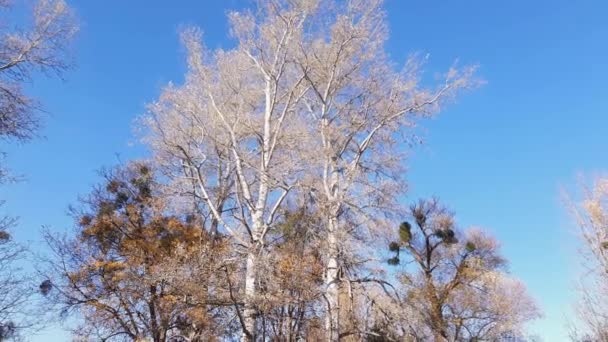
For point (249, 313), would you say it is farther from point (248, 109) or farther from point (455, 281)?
point (455, 281)

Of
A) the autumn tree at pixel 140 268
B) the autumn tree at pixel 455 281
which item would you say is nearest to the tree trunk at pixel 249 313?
the autumn tree at pixel 140 268

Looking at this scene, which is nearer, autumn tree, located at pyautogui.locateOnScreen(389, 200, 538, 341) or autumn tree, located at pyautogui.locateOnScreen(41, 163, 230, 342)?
autumn tree, located at pyautogui.locateOnScreen(41, 163, 230, 342)

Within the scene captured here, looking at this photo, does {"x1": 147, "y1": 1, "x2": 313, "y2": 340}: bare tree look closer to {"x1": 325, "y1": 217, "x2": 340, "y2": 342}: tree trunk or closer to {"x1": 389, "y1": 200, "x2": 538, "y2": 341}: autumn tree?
{"x1": 325, "y1": 217, "x2": 340, "y2": 342}: tree trunk

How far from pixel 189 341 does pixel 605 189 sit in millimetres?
15576

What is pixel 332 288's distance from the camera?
991 cm

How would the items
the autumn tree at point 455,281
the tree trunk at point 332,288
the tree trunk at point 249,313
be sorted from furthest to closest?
the autumn tree at point 455,281, the tree trunk at point 332,288, the tree trunk at point 249,313

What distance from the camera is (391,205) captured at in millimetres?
11266

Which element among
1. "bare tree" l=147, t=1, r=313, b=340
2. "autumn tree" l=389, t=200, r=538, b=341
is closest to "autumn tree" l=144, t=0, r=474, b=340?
"bare tree" l=147, t=1, r=313, b=340

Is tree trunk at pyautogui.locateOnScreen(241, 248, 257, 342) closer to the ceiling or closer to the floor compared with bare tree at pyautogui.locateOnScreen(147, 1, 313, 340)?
closer to the floor

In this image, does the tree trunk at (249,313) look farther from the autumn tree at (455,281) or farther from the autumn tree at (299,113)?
the autumn tree at (455,281)

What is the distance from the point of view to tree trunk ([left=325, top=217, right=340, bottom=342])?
8914mm

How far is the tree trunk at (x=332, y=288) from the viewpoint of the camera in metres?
8.91

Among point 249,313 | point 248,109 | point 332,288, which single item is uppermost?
point 248,109

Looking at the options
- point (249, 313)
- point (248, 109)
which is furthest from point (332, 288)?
point (248, 109)
